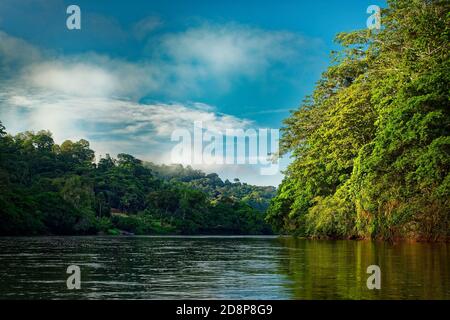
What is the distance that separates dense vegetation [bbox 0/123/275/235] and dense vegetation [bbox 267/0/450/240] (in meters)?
48.3

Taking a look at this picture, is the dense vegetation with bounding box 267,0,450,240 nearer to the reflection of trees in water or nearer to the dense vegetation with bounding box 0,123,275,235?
the reflection of trees in water

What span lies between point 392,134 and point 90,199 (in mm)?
84646

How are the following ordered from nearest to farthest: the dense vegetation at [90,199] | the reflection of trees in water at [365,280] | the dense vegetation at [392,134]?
the reflection of trees in water at [365,280]
the dense vegetation at [392,134]
the dense vegetation at [90,199]

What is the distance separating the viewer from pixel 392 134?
31703mm

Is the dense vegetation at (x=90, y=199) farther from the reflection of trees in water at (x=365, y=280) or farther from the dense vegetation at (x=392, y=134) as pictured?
the reflection of trees in water at (x=365, y=280)

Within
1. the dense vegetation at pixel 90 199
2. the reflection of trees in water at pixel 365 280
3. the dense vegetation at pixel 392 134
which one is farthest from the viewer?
the dense vegetation at pixel 90 199

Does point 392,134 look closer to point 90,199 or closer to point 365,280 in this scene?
point 365,280

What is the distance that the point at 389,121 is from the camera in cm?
3216

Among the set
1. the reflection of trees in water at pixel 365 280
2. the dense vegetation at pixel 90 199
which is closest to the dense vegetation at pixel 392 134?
the reflection of trees in water at pixel 365 280

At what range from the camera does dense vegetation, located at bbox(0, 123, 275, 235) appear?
285ft

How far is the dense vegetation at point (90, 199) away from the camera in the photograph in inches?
3415

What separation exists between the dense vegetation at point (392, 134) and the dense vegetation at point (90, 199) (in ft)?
159
